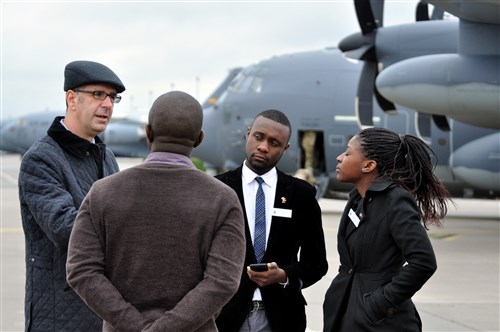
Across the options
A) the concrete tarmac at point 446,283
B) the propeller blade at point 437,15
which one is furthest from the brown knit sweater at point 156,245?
the propeller blade at point 437,15

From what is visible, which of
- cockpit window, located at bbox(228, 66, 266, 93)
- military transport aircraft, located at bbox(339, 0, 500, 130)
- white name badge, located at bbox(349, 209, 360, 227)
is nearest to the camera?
white name badge, located at bbox(349, 209, 360, 227)

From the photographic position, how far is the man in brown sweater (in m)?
3.22

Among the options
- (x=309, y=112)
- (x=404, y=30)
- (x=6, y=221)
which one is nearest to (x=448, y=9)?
(x=404, y=30)

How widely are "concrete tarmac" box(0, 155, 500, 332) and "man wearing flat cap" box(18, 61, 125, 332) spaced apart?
145 inches

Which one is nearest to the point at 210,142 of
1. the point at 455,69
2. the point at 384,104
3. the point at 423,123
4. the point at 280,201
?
the point at 384,104

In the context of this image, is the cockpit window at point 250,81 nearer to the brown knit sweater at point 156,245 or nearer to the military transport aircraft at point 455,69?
the military transport aircraft at point 455,69

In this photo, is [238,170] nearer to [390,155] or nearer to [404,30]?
[390,155]

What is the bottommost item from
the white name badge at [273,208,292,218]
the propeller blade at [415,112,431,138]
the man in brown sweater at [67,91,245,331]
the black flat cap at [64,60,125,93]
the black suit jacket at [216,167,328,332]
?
the propeller blade at [415,112,431,138]

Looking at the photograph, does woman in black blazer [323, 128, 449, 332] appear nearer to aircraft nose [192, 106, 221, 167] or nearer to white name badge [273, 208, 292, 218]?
white name badge [273, 208, 292, 218]

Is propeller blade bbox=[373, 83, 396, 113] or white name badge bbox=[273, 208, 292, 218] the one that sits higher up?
white name badge bbox=[273, 208, 292, 218]

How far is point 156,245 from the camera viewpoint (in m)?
3.24

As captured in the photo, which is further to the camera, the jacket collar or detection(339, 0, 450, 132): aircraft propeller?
detection(339, 0, 450, 132): aircraft propeller

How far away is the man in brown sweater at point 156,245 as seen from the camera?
322 centimetres

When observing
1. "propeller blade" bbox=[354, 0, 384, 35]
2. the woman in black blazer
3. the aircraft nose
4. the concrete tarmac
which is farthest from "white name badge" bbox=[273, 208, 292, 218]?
the aircraft nose
